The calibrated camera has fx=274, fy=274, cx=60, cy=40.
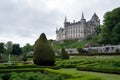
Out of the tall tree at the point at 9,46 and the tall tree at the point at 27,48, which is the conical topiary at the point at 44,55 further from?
the tall tree at the point at 27,48

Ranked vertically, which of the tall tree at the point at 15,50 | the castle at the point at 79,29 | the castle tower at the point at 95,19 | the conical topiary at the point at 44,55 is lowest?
the conical topiary at the point at 44,55

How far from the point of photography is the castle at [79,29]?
393ft

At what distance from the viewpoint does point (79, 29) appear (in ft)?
398

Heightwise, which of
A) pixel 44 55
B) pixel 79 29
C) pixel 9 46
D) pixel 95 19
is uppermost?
pixel 95 19

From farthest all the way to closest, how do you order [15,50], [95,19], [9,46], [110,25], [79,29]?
[95,19] → [79,29] → [9,46] → [15,50] → [110,25]

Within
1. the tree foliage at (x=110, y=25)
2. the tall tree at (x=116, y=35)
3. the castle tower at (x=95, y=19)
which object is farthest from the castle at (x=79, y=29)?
the tall tree at (x=116, y=35)

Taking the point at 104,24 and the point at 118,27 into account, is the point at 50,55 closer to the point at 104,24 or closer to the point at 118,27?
the point at 118,27

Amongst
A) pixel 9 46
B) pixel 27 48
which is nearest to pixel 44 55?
pixel 9 46

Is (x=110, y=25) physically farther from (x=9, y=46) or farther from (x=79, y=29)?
(x=79, y=29)

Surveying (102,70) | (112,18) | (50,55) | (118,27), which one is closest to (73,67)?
(50,55)

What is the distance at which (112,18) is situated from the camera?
51438mm

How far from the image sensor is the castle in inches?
4722

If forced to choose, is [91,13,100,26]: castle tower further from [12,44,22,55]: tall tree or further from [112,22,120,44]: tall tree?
[112,22,120,44]: tall tree

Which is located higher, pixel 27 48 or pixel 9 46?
pixel 9 46
